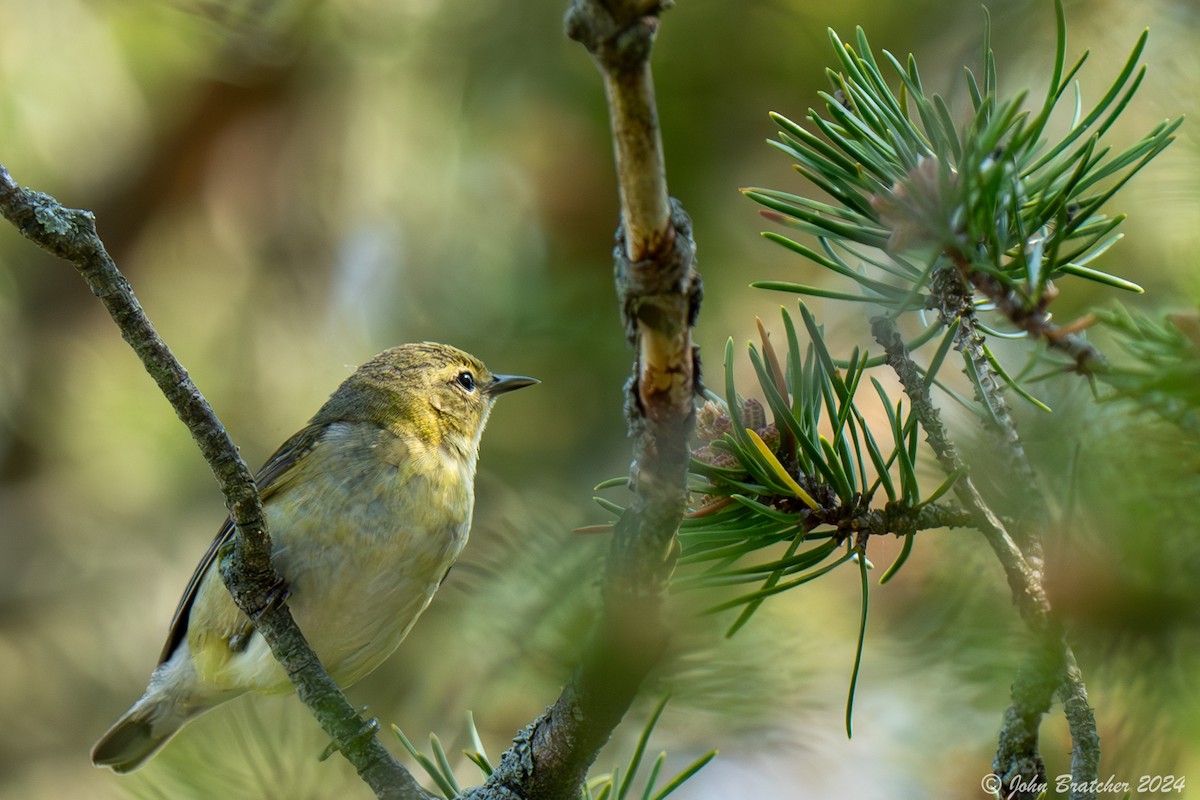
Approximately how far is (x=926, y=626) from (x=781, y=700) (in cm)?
46

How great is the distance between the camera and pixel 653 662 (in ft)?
4.57

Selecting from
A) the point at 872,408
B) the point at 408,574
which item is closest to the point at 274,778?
the point at 408,574

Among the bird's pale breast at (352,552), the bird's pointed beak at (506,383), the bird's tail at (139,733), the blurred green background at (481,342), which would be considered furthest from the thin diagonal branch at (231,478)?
the bird's tail at (139,733)

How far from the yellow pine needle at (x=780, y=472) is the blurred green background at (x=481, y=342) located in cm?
26

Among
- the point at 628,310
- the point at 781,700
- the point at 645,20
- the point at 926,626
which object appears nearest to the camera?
the point at 645,20

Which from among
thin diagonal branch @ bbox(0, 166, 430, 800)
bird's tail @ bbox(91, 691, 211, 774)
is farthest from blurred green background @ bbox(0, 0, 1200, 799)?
bird's tail @ bbox(91, 691, 211, 774)

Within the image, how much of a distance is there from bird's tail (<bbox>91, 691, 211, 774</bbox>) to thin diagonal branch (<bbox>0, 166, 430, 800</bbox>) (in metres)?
1.99

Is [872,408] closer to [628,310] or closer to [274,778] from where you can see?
[274,778]

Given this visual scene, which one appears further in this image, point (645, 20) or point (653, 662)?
point (653, 662)

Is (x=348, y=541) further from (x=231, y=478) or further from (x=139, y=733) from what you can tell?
(x=139, y=733)
